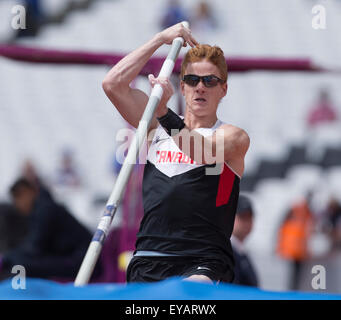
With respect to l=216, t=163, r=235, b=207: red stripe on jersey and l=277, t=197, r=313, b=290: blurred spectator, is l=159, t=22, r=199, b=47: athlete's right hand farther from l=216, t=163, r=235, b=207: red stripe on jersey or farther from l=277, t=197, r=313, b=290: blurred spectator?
l=277, t=197, r=313, b=290: blurred spectator

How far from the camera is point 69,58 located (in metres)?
7.58

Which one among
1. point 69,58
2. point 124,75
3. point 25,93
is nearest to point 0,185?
point 25,93

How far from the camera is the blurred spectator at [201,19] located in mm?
14991

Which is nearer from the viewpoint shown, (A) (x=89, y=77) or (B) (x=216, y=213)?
(B) (x=216, y=213)

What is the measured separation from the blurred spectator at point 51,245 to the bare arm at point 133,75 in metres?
3.14

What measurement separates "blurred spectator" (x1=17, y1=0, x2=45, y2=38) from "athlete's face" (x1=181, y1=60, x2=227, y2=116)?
12.2m

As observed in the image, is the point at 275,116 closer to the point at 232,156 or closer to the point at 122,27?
the point at 122,27

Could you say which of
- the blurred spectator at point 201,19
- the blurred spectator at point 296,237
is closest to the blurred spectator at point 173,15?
the blurred spectator at point 201,19

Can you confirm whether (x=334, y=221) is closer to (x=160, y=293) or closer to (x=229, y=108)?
(x=229, y=108)

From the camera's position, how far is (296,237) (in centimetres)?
1124

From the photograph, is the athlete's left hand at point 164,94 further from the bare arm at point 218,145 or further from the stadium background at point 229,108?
the stadium background at point 229,108

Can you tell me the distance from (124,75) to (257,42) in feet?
39.6

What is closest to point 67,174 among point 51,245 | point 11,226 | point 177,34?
point 11,226

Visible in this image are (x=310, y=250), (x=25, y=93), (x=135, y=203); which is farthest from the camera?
(x=25, y=93)
